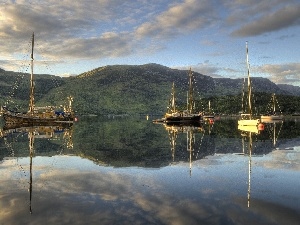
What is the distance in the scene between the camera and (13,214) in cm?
1355

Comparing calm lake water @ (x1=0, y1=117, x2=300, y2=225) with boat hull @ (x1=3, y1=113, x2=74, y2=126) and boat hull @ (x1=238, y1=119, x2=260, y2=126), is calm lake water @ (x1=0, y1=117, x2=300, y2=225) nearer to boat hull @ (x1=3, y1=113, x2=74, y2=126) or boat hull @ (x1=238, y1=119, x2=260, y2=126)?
boat hull @ (x1=238, y1=119, x2=260, y2=126)

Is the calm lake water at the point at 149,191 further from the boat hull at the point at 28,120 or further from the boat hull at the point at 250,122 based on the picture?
the boat hull at the point at 28,120

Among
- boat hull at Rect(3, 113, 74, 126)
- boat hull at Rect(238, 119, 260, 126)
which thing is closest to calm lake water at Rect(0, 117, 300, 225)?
boat hull at Rect(238, 119, 260, 126)

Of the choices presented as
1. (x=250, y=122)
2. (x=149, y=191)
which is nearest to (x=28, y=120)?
(x=250, y=122)

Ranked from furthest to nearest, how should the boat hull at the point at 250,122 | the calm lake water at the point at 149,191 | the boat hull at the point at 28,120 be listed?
the boat hull at the point at 28,120 < the boat hull at the point at 250,122 < the calm lake water at the point at 149,191

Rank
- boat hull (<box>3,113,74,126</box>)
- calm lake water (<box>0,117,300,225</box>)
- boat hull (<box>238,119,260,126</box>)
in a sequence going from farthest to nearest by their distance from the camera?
boat hull (<box>3,113,74,126</box>) → boat hull (<box>238,119,260,126</box>) → calm lake water (<box>0,117,300,225</box>)

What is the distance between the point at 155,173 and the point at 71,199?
30.8ft

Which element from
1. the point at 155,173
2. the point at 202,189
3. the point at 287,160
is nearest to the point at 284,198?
the point at 202,189

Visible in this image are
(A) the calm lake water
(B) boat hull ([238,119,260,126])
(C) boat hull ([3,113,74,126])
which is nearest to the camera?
(A) the calm lake water

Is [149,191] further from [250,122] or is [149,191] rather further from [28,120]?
[28,120]

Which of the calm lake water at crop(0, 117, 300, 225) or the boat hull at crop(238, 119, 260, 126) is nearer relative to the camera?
the calm lake water at crop(0, 117, 300, 225)

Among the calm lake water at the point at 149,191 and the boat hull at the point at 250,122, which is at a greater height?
the boat hull at the point at 250,122

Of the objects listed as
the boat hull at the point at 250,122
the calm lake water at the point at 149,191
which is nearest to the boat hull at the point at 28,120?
the boat hull at the point at 250,122

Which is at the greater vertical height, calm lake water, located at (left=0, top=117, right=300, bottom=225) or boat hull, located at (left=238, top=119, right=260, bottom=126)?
boat hull, located at (left=238, top=119, right=260, bottom=126)
